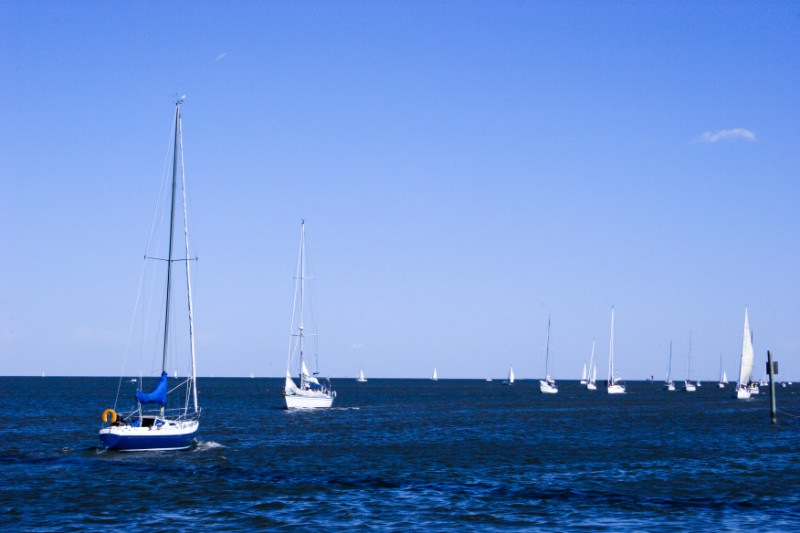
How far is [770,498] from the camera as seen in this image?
34.7 m

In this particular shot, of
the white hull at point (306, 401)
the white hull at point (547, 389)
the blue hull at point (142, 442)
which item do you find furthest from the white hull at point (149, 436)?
the white hull at point (547, 389)

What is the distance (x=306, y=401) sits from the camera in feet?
317

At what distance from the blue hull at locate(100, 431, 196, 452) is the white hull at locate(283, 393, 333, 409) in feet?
155

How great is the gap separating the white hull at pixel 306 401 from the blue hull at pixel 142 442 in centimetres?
4721

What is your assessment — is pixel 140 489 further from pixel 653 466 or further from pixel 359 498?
pixel 653 466

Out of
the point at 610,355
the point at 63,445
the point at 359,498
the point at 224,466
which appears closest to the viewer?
the point at 359,498

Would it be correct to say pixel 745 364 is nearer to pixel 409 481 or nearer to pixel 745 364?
pixel 745 364

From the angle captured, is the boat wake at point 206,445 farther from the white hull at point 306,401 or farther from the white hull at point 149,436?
the white hull at point 306,401

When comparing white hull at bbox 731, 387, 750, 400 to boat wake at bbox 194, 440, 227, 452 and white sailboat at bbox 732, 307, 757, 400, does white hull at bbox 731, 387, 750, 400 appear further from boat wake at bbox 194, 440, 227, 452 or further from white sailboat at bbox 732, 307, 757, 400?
boat wake at bbox 194, 440, 227, 452

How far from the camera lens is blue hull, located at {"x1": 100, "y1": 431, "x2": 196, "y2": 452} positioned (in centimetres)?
4700

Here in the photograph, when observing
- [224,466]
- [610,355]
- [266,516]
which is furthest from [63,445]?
[610,355]

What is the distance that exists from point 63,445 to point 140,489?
74.1 ft

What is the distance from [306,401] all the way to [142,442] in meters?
49.6

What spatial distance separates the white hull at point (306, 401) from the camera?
96000 mm
